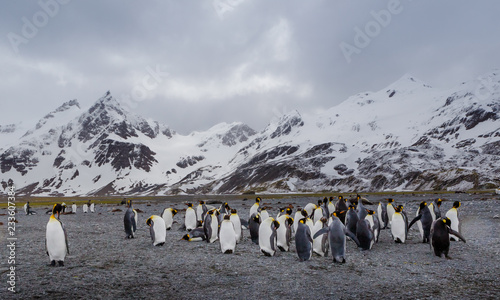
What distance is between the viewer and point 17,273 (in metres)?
11.2

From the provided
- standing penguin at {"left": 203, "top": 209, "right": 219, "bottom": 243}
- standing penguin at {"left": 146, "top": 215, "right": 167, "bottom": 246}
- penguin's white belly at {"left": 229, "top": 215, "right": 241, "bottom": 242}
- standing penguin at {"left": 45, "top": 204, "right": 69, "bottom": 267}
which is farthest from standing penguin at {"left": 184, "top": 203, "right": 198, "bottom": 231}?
standing penguin at {"left": 45, "top": 204, "right": 69, "bottom": 267}

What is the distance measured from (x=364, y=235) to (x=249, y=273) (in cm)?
618

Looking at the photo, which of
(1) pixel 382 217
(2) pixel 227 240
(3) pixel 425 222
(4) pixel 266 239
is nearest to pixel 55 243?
(2) pixel 227 240

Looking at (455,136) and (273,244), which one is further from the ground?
(455,136)

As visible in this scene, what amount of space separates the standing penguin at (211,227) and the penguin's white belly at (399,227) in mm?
Answer: 8415

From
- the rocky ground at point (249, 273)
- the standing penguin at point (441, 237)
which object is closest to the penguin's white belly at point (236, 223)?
the rocky ground at point (249, 273)

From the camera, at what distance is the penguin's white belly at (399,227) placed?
17500 mm

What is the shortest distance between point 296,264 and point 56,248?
808 cm

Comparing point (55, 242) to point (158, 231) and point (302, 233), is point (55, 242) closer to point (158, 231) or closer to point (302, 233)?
point (158, 231)

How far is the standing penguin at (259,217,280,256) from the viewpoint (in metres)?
14.5

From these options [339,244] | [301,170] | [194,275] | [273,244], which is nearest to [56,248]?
[194,275]

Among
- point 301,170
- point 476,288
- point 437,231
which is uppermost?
point 301,170

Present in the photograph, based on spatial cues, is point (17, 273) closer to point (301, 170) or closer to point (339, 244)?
point (339, 244)

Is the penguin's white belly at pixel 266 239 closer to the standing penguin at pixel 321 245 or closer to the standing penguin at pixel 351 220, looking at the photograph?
the standing penguin at pixel 321 245
